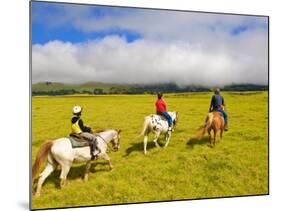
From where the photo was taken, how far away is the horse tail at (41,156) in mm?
4270

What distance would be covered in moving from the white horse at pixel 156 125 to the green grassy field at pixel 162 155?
5 centimetres

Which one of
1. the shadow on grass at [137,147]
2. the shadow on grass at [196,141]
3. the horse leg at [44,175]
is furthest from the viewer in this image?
the shadow on grass at [196,141]

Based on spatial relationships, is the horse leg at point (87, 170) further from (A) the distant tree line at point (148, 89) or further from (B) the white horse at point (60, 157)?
(A) the distant tree line at point (148, 89)

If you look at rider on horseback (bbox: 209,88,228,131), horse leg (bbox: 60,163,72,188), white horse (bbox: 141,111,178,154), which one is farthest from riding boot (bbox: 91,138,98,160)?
rider on horseback (bbox: 209,88,228,131)

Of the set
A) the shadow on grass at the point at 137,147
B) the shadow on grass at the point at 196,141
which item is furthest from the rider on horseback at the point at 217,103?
the shadow on grass at the point at 137,147

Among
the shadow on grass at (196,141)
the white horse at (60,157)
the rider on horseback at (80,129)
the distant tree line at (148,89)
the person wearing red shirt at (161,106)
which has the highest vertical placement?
the distant tree line at (148,89)

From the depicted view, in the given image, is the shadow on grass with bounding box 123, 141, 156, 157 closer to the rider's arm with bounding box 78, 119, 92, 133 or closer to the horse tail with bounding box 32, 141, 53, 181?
the rider's arm with bounding box 78, 119, 92, 133

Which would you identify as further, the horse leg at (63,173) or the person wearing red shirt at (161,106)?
the person wearing red shirt at (161,106)

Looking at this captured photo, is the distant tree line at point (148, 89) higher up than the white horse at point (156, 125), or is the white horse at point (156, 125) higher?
the distant tree line at point (148, 89)

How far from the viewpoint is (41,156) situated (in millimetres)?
4297

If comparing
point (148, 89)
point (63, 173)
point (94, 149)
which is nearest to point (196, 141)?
point (148, 89)

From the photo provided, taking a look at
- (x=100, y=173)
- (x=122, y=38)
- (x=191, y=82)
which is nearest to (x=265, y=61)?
(x=191, y=82)

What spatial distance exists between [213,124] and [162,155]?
58 cm

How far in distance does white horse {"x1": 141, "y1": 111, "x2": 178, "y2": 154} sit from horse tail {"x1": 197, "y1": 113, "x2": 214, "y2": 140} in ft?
0.86
